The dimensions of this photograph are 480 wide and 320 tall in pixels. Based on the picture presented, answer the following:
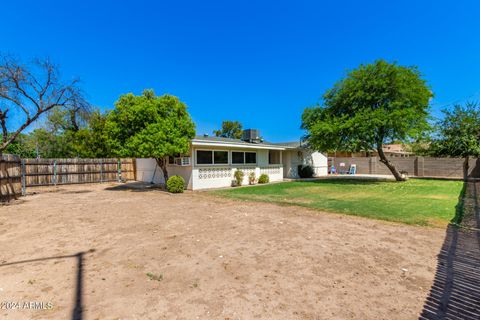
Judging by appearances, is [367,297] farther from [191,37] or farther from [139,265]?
[191,37]

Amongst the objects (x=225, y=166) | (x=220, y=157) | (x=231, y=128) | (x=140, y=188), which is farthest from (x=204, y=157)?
(x=231, y=128)

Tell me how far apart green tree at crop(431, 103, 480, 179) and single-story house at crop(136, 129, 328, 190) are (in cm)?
987

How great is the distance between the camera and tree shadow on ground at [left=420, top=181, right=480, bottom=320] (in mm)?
2422

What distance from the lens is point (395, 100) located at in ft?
49.8

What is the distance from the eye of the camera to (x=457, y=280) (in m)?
3.03

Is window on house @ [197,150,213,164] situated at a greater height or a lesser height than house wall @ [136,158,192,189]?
greater

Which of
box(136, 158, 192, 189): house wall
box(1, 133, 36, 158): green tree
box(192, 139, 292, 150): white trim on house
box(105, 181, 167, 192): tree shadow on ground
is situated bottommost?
box(105, 181, 167, 192): tree shadow on ground

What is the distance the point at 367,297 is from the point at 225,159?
1234cm

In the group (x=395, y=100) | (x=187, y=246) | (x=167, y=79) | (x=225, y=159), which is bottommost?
(x=187, y=246)

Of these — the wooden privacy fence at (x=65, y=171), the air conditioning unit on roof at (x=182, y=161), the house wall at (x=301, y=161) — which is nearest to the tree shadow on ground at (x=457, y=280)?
the air conditioning unit on roof at (x=182, y=161)

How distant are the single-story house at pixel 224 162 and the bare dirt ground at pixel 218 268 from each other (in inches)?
274

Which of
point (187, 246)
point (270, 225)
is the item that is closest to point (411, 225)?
point (270, 225)

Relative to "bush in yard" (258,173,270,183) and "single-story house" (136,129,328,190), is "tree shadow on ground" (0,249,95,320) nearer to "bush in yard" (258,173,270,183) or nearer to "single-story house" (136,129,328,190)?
"single-story house" (136,129,328,190)

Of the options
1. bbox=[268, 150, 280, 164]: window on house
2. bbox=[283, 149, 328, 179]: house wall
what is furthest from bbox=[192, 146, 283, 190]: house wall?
bbox=[283, 149, 328, 179]: house wall
